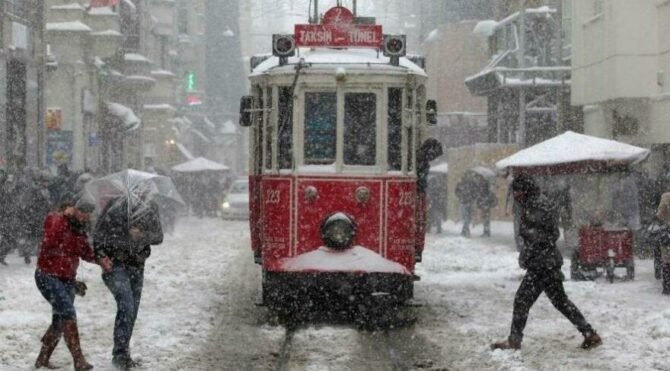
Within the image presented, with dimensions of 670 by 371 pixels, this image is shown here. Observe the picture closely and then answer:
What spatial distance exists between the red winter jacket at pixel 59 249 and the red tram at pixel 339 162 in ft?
12.4

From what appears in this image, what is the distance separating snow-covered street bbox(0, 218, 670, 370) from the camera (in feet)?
37.5

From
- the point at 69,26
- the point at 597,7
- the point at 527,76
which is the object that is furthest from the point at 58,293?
the point at 69,26

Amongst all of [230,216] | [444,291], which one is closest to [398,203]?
[444,291]

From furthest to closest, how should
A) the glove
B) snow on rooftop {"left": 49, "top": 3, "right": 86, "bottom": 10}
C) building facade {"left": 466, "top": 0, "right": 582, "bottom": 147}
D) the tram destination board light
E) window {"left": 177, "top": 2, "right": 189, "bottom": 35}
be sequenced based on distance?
window {"left": 177, "top": 2, "right": 189, "bottom": 35} < snow on rooftop {"left": 49, "top": 3, "right": 86, "bottom": 10} < building facade {"left": 466, "top": 0, "right": 582, "bottom": 147} < the tram destination board light < the glove

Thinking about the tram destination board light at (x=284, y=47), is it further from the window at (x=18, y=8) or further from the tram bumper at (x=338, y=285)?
the window at (x=18, y=8)

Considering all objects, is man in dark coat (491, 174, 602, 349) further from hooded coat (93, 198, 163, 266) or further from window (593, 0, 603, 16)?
window (593, 0, 603, 16)

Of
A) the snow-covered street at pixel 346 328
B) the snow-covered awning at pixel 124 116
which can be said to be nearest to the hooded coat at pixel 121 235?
the snow-covered street at pixel 346 328

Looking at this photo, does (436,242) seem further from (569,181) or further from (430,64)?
(430,64)

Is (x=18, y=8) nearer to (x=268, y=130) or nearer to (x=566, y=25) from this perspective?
(x=566, y=25)

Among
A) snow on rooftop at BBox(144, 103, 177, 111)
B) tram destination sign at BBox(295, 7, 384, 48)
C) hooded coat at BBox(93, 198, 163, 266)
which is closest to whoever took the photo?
hooded coat at BBox(93, 198, 163, 266)

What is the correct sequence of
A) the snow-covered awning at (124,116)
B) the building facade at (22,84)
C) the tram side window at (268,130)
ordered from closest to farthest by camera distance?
the tram side window at (268,130), the building facade at (22,84), the snow-covered awning at (124,116)

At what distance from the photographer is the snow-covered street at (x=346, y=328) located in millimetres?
11438

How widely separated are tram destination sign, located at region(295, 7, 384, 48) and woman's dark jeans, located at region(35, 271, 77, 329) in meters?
5.15

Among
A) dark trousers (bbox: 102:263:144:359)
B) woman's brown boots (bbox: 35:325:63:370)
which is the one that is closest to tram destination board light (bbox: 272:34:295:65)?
dark trousers (bbox: 102:263:144:359)
